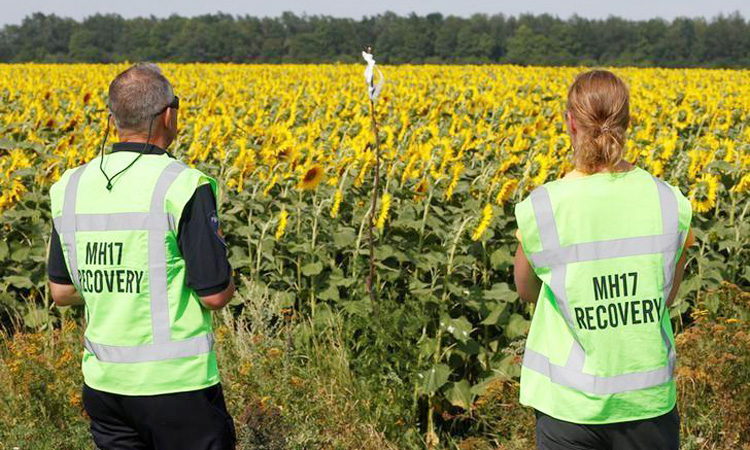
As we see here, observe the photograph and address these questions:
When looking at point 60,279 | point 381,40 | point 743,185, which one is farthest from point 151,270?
point 381,40

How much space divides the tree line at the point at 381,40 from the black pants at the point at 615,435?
48590 millimetres

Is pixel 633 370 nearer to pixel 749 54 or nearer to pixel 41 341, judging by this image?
pixel 41 341

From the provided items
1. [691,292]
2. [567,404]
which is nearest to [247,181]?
[691,292]

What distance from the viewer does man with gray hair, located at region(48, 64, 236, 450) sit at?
8.17 feet

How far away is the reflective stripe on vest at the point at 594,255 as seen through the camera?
234 centimetres

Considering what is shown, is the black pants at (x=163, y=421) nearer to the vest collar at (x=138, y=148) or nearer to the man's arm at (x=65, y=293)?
the man's arm at (x=65, y=293)

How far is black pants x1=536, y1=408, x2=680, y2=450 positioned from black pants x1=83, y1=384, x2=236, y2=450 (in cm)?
90

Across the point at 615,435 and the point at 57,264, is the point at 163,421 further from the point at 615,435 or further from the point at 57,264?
the point at 615,435

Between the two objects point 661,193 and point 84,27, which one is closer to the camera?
point 661,193

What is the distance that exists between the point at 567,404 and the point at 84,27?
5545cm

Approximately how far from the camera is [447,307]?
4734mm

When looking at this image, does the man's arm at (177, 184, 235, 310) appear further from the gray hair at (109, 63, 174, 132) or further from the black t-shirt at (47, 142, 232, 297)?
the gray hair at (109, 63, 174, 132)

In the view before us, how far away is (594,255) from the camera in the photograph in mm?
2336

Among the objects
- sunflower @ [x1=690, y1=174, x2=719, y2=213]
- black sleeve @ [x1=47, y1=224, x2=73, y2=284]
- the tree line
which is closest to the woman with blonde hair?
black sleeve @ [x1=47, y1=224, x2=73, y2=284]
